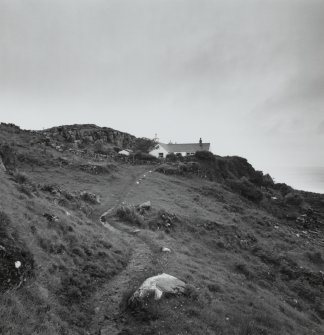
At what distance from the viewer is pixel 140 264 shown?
1575 centimetres

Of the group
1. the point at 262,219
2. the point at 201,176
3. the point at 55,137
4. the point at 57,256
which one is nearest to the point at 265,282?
the point at 57,256

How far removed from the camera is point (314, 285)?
2122 cm

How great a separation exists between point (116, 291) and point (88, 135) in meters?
83.8

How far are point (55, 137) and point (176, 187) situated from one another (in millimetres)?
42704

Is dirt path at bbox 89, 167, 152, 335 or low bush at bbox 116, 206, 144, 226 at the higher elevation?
low bush at bbox 116, 206, 144, 226

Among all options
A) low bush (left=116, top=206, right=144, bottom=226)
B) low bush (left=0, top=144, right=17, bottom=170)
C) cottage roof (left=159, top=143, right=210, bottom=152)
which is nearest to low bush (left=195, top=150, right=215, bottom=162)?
cottage roof (left=159, top=143, right=210, bottom=152)

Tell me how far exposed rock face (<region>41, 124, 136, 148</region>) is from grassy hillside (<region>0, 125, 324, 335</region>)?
37.8m

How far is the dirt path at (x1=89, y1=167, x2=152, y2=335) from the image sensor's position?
9.91 m

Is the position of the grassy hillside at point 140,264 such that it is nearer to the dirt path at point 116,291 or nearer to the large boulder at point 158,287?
the dirt path at point 116,291

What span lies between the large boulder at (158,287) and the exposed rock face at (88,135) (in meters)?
66.0

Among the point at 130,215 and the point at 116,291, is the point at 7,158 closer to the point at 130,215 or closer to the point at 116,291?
the point at 130,215

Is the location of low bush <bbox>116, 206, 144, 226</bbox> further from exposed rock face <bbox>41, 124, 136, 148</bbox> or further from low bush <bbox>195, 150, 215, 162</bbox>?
exposed rock face <bbox>41, 124, 136, 148</bbox>

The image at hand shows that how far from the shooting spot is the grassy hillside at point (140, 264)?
9789mm

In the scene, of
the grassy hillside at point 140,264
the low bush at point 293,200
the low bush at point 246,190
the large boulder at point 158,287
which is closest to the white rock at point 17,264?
the grassy hillside at point 140,264
